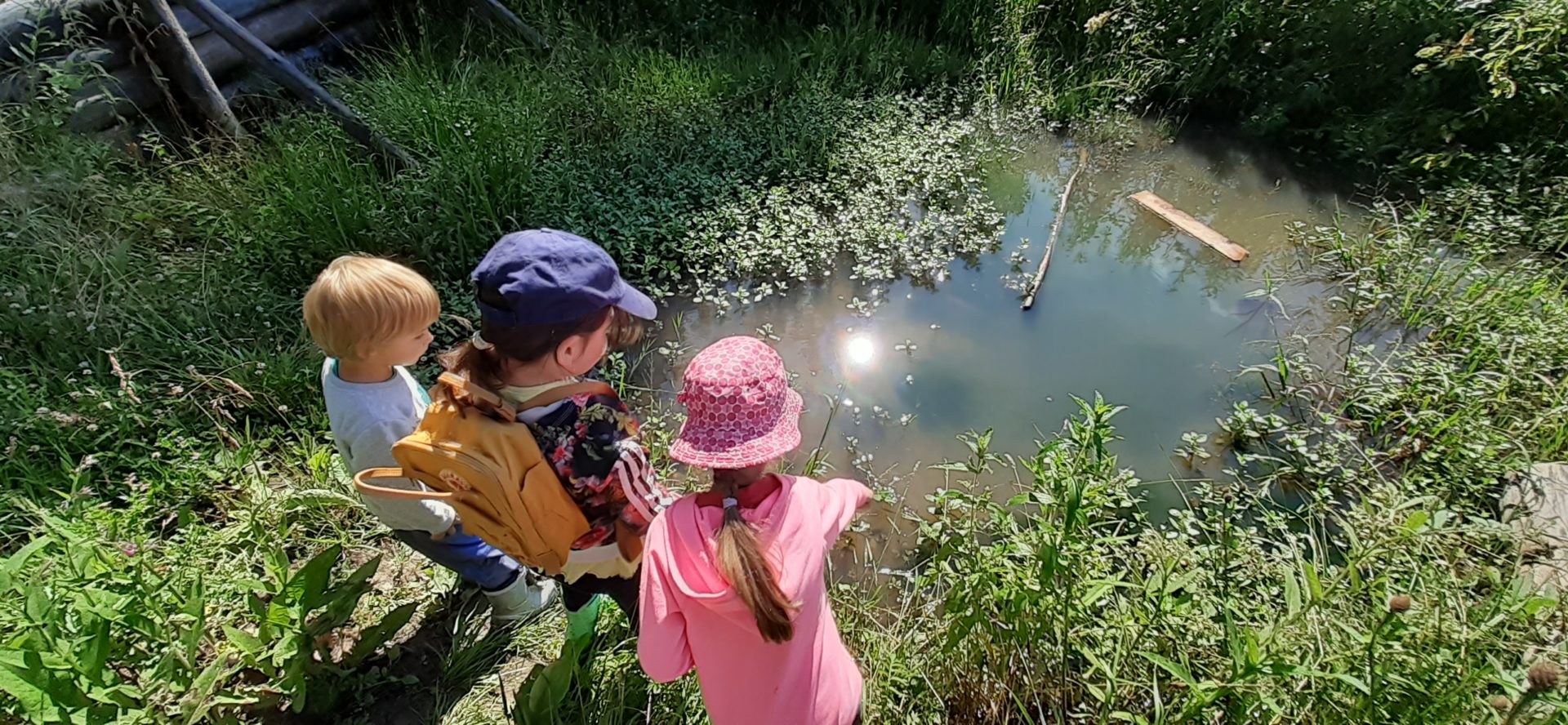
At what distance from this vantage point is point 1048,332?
3725 mm

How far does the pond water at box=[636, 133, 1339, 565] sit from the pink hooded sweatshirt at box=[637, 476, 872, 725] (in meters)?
1.30

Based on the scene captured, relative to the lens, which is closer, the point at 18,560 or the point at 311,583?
the point at 18,560

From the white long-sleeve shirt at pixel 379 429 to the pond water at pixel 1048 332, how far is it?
155 centimetres

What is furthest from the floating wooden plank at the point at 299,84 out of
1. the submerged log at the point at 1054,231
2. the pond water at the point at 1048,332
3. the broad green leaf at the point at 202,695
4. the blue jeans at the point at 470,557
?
the submerged log at the point at 1054,231

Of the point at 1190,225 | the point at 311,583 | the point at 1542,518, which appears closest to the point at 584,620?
the point at 311,583

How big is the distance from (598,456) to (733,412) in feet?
1.46

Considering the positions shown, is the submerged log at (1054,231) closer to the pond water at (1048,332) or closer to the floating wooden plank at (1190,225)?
the pond water at (1048,332)

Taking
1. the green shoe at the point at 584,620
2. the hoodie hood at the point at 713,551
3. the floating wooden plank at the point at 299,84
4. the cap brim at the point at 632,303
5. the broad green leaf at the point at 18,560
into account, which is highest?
the cap brim at the point at 632,303

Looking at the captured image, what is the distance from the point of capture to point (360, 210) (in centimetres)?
355

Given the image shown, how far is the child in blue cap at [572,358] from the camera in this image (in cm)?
162

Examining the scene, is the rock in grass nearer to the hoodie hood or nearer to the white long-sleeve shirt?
the hoodie hood

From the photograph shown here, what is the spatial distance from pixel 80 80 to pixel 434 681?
3.23 meters

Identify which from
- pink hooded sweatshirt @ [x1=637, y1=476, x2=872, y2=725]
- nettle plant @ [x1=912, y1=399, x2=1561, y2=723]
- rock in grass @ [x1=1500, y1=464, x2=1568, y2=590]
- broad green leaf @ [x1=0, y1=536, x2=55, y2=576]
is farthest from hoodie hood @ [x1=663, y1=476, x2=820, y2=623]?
rock in grass @ [x1=1500, y1=464, x2=1568, y2=590]

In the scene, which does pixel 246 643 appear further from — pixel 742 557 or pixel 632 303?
pixel 742 557
